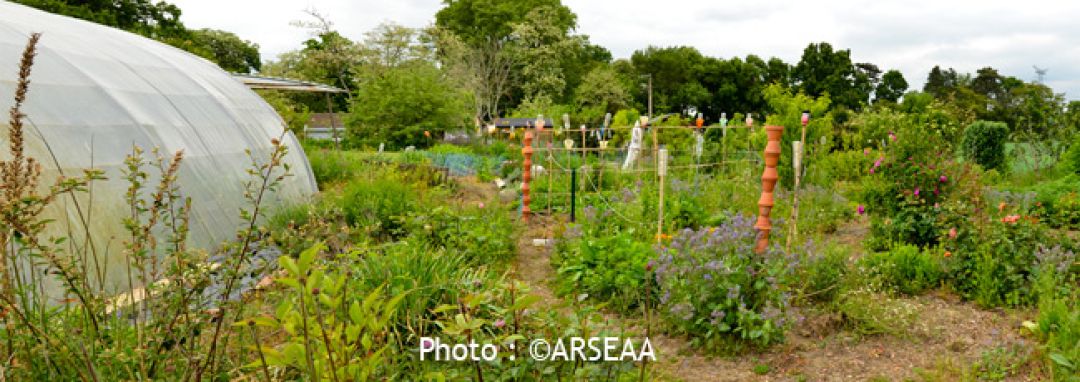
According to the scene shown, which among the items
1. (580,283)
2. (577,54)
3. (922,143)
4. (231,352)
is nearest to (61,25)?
(231,352)

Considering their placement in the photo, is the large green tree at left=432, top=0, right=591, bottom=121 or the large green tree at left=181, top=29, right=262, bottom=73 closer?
the large green tree at left=432, top=0, right=591, bottom=121

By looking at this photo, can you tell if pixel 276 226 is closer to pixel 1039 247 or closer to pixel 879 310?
pixel 879 310

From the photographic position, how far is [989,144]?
46.2 feet

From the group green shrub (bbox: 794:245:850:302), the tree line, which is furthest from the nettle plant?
the tree line

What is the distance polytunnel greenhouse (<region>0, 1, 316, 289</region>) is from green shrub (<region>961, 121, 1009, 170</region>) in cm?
1302

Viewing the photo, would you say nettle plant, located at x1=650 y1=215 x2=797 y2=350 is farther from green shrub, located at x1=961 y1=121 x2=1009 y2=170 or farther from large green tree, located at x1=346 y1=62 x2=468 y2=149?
large green tree, located at x1=346 y1=62 x2=468 y2=149

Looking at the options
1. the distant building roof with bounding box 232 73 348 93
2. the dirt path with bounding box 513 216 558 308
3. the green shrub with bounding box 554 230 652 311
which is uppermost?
the distant building roof with bounding box 232 73 348 93

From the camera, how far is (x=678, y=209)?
7461 mm

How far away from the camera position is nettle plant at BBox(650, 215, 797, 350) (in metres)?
4.28

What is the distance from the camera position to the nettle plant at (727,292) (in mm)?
4277

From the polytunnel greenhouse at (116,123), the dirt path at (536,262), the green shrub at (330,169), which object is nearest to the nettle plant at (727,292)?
the dirt path at (536,262)

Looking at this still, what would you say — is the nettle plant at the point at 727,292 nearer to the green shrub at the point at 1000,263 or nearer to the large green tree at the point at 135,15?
the green shrub at the point at 1000,263

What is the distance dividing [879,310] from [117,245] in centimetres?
516

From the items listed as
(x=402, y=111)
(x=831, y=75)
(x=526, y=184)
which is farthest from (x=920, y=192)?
(x=831, y=75)
